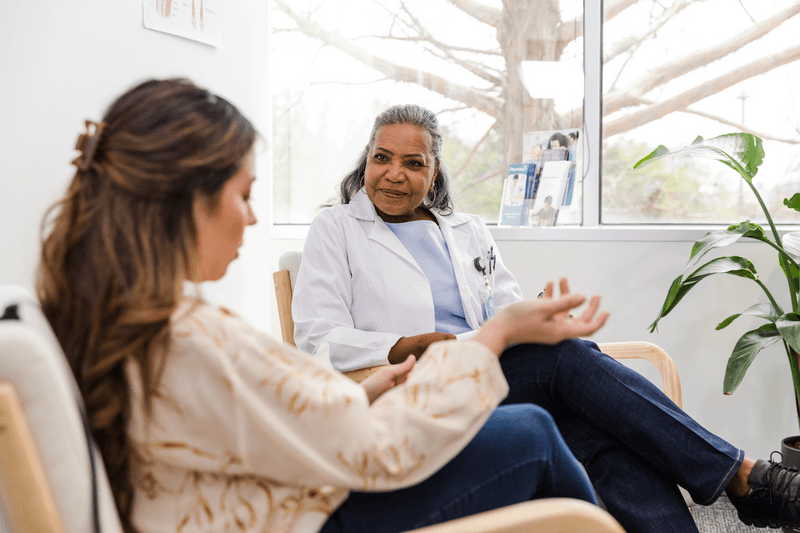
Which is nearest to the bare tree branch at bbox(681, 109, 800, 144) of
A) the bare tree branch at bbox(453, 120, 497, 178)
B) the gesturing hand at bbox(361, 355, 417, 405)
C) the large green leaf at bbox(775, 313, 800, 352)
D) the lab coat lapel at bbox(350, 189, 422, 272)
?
the bare tree branch at bbox(453, 120, 497, 178)

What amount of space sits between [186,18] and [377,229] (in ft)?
3.14

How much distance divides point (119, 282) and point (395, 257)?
1.21m

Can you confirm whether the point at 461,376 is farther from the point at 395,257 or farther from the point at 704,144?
the point at 704,144

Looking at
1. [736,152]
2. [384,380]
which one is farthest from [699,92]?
[384,380]

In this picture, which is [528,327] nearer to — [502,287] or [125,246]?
A: [125,246]

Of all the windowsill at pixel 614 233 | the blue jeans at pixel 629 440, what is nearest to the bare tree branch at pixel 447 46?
the windowsill at pixel 614 233

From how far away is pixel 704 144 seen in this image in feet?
6.55

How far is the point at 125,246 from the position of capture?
685mm

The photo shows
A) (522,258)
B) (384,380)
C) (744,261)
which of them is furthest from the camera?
(522,258)

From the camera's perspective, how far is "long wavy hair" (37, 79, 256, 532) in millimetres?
670

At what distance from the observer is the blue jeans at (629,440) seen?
1.18 metres

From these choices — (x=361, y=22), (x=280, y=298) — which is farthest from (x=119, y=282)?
(x=361, y=22)

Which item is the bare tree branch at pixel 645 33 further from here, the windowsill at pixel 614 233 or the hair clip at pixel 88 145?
the hair clip at pixel 88 145

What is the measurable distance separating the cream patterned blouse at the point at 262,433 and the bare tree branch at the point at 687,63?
7.31ft
